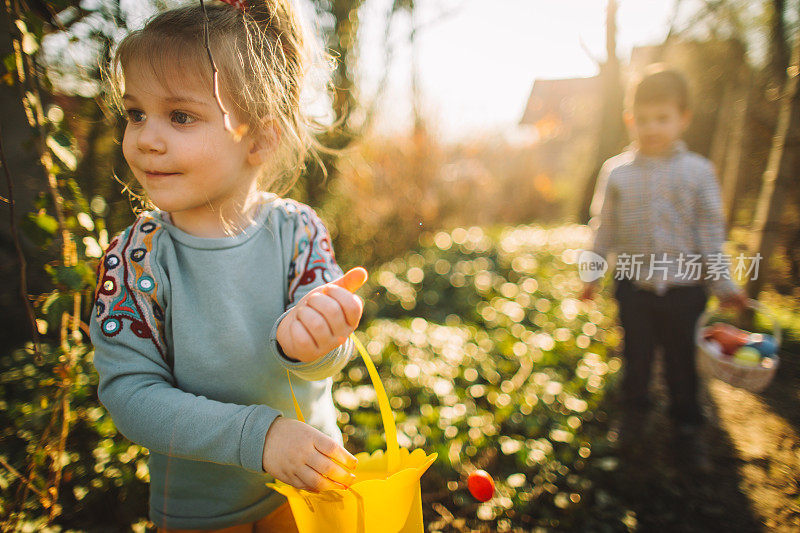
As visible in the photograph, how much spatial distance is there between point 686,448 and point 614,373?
82 cm

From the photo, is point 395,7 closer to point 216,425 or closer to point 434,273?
point 434,273

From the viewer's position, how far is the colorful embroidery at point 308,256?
1191mm

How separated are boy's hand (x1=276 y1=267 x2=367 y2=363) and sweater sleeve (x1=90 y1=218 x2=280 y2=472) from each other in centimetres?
21

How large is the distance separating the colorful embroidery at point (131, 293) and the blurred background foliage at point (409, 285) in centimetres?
46

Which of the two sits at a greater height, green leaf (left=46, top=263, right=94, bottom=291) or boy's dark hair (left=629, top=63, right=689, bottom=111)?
boy's dark hair (left=629, top=63, right=689, bottom=111)

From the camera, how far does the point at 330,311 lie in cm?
86

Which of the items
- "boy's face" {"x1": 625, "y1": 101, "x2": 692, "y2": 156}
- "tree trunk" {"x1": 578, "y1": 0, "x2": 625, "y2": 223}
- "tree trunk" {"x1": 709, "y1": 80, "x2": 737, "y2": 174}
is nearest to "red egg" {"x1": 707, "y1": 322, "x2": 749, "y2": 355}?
"boy's face" {"x1": 625, "y1": 101, "x2": 692, "y2": 156}

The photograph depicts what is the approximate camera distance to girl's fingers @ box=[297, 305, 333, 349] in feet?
2.82

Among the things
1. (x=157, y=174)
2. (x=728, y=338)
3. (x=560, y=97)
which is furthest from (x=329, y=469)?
(x=560, y=97)

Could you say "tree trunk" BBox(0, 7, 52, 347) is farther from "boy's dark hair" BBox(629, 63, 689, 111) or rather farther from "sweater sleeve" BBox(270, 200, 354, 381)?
"boy's dark hair" BBox(629, 63, 689, 111)

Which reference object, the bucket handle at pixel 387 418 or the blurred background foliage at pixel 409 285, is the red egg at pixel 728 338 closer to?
the blurred background foliage at pixel 409 285

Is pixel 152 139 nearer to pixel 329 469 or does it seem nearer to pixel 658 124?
pixel 329 469

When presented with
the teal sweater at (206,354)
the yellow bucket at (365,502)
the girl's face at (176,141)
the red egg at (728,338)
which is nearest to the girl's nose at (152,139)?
the girl's face at (176,141)

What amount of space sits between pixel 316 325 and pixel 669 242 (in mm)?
2276
